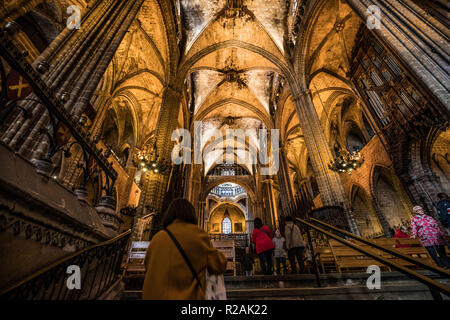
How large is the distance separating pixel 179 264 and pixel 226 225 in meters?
30.2

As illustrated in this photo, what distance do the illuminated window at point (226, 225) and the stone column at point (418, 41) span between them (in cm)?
2818

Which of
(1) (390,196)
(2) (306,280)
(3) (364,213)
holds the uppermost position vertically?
(1) (390,196)

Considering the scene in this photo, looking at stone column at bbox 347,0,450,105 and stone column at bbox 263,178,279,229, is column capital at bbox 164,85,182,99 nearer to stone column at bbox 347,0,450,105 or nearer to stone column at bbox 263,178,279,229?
stone column at bbox 347,0,450,105

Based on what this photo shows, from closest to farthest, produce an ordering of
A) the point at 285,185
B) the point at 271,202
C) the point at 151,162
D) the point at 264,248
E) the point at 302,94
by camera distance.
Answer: the point at 264,248
the point at 151,162
the point at 302,94
the point at 285,185
the point at 271,202

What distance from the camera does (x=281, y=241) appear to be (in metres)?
5.89

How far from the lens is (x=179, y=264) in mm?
1370

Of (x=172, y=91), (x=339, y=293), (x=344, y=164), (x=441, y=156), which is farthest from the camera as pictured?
(x=172, y=91)

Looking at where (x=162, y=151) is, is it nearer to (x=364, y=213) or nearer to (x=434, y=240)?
(x=434, y=240)

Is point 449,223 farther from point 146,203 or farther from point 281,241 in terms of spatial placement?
point 146,203

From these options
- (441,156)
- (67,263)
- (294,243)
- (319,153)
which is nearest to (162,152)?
(294,243)

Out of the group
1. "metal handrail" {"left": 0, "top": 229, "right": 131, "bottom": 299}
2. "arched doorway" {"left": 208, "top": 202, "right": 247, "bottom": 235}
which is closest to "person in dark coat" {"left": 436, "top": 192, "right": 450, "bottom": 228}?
"metal handrail" {"left": 0, "top": 229, "right": 131, "bottom": 299}

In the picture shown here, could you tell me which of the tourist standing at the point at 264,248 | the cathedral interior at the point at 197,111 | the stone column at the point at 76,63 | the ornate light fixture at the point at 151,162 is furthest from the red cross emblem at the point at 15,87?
the ornate light fixture at the point at 151,162

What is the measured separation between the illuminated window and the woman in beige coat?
97.3 ft
